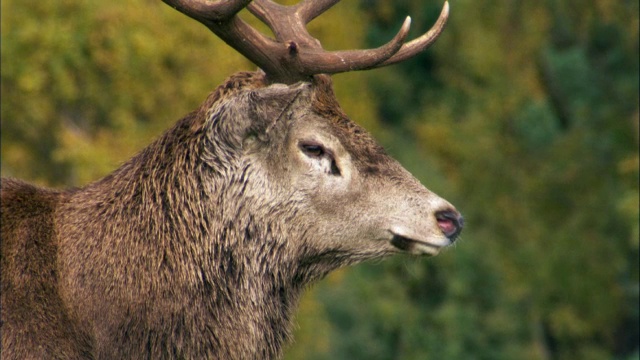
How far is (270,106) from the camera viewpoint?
316 inches

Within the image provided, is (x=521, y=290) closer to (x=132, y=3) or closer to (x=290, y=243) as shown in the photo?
(x=132, y=3)

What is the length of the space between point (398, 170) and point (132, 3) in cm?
1865

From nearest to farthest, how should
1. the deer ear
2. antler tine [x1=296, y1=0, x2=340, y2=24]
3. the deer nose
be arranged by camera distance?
the deer ear
the deer nose
antler tine [x1=296, y1=0, x2=340, y2=24]

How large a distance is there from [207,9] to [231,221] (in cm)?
111

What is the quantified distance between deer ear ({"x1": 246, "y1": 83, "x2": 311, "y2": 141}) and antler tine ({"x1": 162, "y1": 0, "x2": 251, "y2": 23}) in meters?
0.46

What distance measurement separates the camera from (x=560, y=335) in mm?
30344

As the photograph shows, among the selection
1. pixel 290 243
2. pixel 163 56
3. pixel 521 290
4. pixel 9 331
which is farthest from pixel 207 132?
pixel 521 290

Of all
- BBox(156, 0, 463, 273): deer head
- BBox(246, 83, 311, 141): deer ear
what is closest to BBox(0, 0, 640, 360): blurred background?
BBox(156, 0, 463, 273): deer head

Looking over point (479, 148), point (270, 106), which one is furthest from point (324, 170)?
point (479, 148)

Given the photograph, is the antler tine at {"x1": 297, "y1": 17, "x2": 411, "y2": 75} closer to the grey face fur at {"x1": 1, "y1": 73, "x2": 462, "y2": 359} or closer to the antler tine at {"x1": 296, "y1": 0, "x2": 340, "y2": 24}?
the grey face fur at {"x1": 1, "y1": 73, "x2": 462, "y2": 359}

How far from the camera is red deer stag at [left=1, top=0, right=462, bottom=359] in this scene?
7.90 meters

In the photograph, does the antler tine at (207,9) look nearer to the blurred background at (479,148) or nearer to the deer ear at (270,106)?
the deer ear at (270,106)

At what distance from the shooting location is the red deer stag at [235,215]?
7898 mm

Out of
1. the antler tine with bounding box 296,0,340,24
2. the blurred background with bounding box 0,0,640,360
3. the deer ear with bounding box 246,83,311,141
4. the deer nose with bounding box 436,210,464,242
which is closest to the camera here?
the deer ear with bounding box 246,83,311,141
